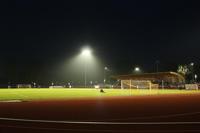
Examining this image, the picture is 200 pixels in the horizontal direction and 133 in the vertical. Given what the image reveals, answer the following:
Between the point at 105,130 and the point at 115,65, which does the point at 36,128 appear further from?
the point at 115,65

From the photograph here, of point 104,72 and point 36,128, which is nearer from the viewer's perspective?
point 36,128

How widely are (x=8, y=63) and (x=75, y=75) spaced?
26.5m

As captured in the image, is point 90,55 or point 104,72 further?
point 104,72

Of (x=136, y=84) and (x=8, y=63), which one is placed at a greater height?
(x=8, y=63)

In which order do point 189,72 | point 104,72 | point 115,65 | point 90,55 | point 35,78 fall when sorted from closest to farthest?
point 90,55 < point 189,72 < point 35,78 < point 104,72 < point 115,65

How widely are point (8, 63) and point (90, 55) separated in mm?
83795

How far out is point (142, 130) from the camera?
35.9 ft

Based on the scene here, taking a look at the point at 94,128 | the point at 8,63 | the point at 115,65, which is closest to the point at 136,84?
the point at 94,128

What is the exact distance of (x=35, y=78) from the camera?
5605 inches

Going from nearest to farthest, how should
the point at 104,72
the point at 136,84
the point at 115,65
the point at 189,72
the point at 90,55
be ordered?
1. the point at 136,84
2. the point at 90,55
3. the point at 189,72
4. the point at 104,72
5. the point at 115,65

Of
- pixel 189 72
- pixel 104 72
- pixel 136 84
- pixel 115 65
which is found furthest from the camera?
pixel 115 65

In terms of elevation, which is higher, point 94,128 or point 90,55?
point 90,55

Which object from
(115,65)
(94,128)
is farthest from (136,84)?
(115,65)

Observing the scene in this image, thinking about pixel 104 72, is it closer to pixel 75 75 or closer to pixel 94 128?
pixel 75 75
